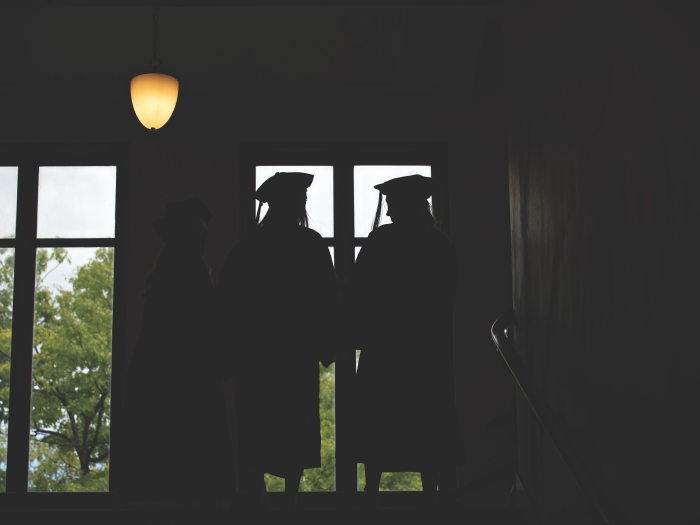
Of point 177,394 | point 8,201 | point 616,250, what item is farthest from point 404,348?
point 8,201

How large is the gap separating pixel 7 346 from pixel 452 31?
3844 millimetres

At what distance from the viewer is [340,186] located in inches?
205

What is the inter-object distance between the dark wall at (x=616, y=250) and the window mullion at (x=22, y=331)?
387cm

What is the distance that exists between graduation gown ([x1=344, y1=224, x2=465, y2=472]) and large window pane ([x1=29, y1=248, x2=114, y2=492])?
2.69m

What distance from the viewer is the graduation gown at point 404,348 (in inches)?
116

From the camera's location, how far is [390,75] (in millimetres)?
4957

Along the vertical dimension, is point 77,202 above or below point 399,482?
above

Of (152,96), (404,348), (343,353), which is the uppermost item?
(152,96)

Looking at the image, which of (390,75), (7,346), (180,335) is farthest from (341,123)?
(7,346)

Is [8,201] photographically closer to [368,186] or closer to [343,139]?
[343,139]

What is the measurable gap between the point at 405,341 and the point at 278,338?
1.80 ft

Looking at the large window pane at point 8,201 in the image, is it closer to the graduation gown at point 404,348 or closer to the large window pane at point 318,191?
the large window pane at point 318,191

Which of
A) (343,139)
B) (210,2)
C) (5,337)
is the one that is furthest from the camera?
(343,139)

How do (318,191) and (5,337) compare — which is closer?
(5,337)
